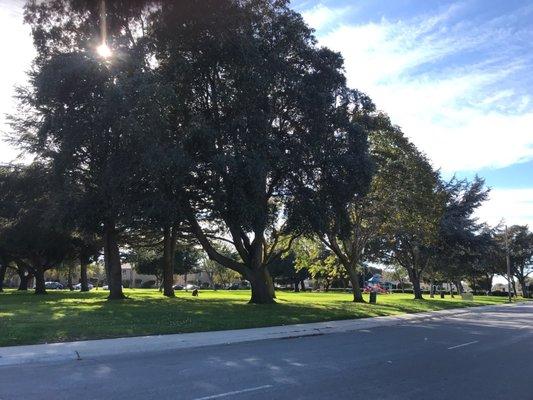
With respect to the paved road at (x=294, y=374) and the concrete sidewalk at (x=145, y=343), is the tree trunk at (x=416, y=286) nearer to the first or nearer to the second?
the concrete sidewalk at (x=145, y=343)

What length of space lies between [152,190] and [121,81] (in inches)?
203

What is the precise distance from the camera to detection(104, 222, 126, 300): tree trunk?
122ft

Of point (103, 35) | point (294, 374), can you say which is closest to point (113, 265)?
point (103, 35)

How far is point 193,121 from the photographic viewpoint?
24.7 metres

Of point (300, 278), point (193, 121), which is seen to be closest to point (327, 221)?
point (193, 121)

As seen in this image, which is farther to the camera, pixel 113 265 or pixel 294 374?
pixel 113 265

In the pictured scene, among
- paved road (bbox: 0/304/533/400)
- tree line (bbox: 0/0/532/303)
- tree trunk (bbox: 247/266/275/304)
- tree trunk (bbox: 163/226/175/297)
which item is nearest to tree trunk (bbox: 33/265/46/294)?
tree trunk (bbox: 163/226/175/297)

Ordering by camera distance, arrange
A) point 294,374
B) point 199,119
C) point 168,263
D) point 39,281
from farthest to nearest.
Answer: point 39,281 < point 168,263 < point 199,119 < point 294,374

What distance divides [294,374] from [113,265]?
30687 mm

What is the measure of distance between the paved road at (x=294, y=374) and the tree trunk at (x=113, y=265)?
81.0ft

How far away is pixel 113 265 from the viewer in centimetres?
3825

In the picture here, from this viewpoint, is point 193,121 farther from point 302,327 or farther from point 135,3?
point 302,327

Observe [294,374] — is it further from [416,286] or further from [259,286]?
[416,286]

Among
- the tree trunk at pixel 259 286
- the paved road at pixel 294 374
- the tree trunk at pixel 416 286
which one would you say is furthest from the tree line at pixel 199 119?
the tree trunk at pixel 416 286
